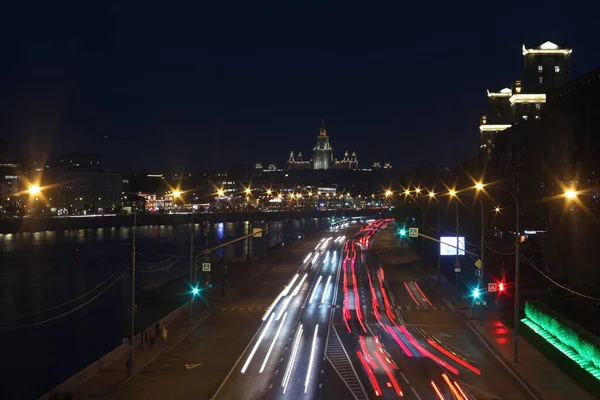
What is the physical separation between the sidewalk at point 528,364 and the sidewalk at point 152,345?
12673 mm

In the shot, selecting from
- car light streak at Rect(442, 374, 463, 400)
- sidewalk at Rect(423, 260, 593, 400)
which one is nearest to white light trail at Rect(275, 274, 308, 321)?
sidewalk at Rect(423, 260, 593, 400)

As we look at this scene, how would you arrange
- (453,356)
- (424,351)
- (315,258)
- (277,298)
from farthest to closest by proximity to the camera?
(315,258) < (277,298) < (424,351) < (453,356)

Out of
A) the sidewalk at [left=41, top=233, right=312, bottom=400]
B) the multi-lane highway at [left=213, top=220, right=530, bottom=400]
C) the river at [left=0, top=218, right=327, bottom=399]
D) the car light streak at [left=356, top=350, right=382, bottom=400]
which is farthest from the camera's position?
the river at [left=0, top=218, right=327, bottom=399]

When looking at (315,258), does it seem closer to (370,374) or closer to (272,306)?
(272,306)

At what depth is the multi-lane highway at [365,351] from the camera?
18.2 meters

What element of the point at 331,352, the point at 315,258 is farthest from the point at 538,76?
the point at 331,352

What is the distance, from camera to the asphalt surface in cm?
1828

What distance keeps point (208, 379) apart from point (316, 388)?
3.66 m

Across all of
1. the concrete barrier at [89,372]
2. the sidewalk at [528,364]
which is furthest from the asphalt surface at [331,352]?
the concrete barrier at [89,372]

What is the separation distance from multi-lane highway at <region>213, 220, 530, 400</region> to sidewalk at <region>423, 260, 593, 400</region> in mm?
451

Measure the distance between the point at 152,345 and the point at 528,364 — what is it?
14.0 m

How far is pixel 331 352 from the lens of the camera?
22.8 meters

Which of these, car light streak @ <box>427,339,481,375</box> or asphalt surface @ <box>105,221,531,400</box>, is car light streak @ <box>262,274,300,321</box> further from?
car light streak @ <box>427,339,481,375</box>

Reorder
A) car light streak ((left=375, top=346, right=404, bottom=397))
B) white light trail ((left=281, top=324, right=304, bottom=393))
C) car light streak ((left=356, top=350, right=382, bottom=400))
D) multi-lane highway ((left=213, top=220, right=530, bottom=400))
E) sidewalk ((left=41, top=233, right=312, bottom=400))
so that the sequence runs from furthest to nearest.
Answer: white light trail ((left=281, top=324, right=304, bottom=393)) → sidewalk ((left=41, top=233, right=312, bottom=400)) → multi-lane highway ((left=213, top=220, right=530, bottom=400)) → car light streak ((left=356, top=350, right=382, bottom=400)) → car light streak ((left=375, top=346, right=404, bottom=397))
